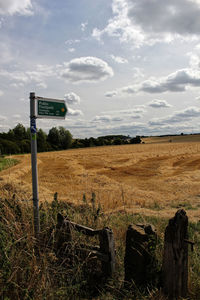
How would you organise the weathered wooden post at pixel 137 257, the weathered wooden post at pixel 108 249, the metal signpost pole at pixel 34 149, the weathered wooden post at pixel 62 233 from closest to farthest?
the weathered wooden post at pixel 137 257
the weathered wooden post at pixel 108 249
the metal signpost pole at pixel 34 149
the weathered wooden post at pixel 62 233

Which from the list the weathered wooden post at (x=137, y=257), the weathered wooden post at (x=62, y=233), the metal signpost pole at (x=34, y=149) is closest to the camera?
the weathered wooden post at (x=137, y=257)

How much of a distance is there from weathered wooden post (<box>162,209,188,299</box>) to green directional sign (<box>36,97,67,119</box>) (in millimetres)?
2098

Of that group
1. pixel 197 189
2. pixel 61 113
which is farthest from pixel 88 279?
pixel 197 189

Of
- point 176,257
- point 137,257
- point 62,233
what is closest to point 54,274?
point 62,233

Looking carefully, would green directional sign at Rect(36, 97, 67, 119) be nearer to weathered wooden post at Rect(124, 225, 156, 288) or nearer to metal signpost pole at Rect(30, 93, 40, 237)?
metal signpost pole at Rect(30, 93, 40, 237)

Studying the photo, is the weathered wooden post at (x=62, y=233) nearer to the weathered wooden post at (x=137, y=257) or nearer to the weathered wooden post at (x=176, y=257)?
the weathered wooden post at (x=137, y=257)

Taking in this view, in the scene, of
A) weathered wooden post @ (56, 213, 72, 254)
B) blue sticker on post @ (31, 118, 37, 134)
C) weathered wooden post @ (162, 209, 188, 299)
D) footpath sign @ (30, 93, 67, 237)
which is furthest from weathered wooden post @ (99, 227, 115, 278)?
blue sticker on post @ (31, 118, 37, 134)

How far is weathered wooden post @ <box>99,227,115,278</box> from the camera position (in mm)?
3259

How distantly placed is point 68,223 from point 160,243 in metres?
1.36

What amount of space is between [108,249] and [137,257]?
376mm

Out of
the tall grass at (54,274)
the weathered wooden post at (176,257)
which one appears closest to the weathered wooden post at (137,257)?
the tall grass at (54,274)

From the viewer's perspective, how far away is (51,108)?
12.2ft

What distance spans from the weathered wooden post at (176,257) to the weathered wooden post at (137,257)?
27cm

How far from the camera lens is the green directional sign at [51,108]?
3613 millimetres
